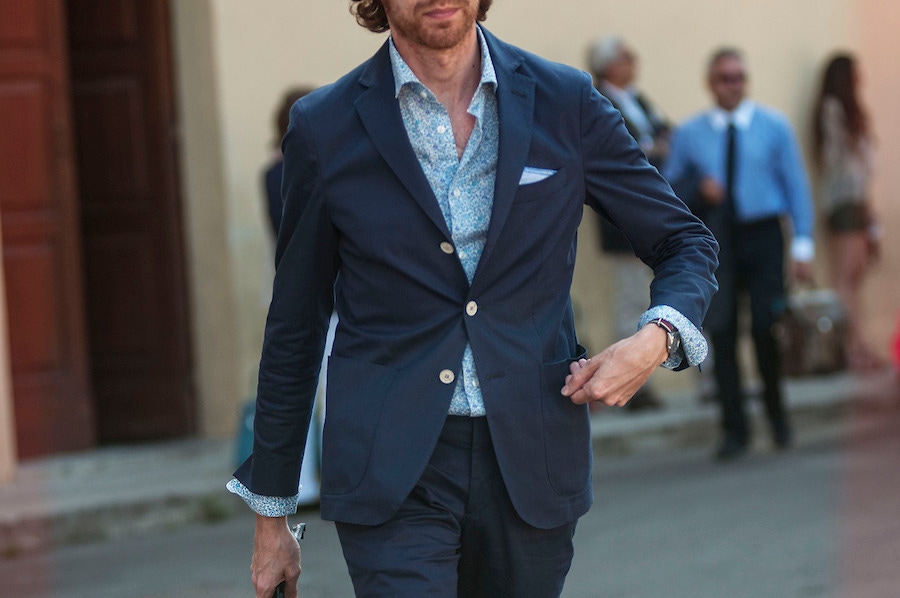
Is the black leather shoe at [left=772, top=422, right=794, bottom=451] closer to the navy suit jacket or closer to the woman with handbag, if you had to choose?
the woman with handbag

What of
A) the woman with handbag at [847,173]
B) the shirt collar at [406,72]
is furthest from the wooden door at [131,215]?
the shirt collar at [406,72]

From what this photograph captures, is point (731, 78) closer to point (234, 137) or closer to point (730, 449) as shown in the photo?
point (730, 449)

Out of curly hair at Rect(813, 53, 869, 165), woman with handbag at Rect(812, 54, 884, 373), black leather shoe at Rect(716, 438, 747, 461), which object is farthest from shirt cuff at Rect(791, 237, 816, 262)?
curly hair at Rect(813, 53, 869, 165)

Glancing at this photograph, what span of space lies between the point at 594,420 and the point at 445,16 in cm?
691

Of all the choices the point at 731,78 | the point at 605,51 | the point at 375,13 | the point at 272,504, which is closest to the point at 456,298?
the point at 272,504

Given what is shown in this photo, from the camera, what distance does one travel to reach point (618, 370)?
2.69m

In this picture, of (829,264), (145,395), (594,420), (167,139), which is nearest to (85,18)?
(167,139)

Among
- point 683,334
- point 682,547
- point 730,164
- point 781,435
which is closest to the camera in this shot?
point 683,334

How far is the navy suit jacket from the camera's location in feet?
8.95

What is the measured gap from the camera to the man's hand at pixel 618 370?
268 cm

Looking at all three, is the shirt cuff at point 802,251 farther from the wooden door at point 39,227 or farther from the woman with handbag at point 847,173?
the wooden door at point 39,227

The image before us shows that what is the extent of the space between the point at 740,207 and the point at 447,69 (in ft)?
19.1

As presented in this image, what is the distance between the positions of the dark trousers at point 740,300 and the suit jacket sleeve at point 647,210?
5427mm

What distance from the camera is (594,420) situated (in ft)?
31.1
